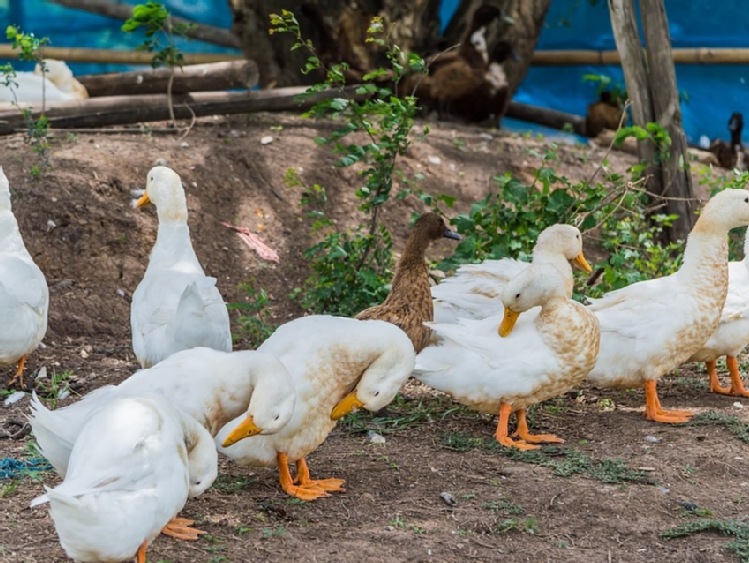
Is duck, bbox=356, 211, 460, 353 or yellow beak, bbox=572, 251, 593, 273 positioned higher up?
yellow beak, bbox=572, 251, 593, 273

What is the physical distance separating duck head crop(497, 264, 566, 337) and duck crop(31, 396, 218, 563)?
77.6 inches

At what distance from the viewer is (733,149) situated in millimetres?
10703

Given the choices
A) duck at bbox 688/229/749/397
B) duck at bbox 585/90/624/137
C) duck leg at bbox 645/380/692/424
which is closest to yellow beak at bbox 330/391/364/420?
duck leg at bbox 645/380/692/424

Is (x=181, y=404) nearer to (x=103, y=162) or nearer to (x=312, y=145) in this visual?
(x=103, y=162)

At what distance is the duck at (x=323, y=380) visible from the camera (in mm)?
4500

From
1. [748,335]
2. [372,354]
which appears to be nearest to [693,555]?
[372,354]

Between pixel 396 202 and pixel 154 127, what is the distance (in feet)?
7.12

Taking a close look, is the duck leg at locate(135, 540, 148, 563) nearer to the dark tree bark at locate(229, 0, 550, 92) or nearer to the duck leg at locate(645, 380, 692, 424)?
the duck leg at locate(645, 380, 692, 424)

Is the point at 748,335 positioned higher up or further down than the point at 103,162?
further down

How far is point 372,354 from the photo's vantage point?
4.65m

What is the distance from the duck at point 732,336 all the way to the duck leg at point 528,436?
1203 mm

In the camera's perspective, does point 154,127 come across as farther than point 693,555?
Yes

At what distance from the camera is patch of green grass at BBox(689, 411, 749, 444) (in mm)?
5422

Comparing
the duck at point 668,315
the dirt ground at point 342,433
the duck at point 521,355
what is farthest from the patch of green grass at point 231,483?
the duck at point 668,315
